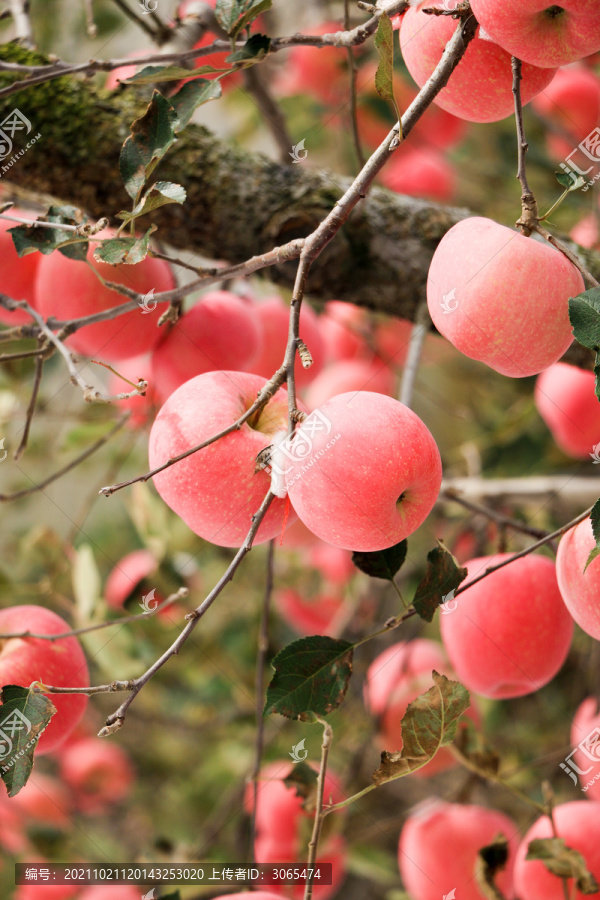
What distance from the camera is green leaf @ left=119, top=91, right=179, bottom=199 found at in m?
0.45

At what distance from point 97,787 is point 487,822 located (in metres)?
0.90

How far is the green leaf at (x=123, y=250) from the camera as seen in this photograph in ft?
1.40

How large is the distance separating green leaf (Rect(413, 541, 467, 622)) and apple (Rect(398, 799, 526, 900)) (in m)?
0.36

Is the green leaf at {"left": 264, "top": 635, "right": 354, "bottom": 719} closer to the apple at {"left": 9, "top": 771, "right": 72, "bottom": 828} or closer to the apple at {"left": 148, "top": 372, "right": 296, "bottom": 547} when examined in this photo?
the apple at {"left": 148, "top": 372, "right": 296, "bottom": 547}

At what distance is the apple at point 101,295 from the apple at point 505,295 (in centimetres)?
27

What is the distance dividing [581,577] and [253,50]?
0.40 meters

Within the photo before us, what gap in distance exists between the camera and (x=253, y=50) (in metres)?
0.46

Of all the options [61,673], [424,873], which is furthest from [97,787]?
[61,673]

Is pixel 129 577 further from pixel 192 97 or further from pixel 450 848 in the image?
pixel 192 97

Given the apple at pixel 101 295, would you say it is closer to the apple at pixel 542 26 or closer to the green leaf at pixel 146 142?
the green leaf at pixel 146 142

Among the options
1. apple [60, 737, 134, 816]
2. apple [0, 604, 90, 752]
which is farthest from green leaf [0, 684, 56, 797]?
apple [60, 737, 134, 816]

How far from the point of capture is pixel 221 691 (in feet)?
3.96

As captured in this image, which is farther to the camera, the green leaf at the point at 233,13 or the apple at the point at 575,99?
the apple at the point at 575,99

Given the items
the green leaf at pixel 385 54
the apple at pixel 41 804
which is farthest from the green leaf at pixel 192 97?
the apple at pixel 41 804
